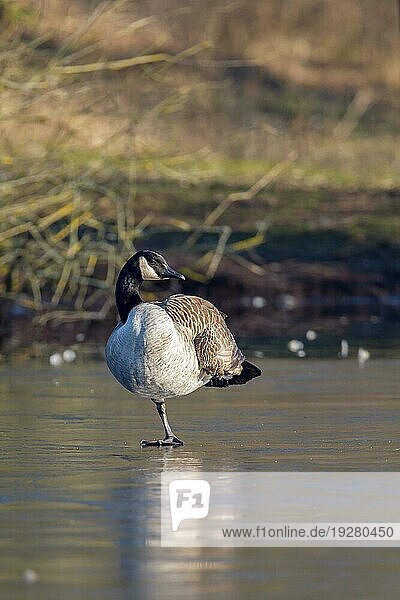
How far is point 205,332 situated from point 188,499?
7.98 feet

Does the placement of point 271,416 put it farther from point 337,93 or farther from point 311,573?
point 337,93

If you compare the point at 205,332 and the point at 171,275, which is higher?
the point at 171,275

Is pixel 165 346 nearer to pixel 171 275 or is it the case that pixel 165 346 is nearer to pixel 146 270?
pixel 171 275

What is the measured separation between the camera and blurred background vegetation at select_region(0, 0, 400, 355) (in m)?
17.1

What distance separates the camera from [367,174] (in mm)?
28094

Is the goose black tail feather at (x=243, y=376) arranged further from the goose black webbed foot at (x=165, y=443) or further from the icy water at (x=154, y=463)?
the goose black webbed foot at (x=165, y=443)

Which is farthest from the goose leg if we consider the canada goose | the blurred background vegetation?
the blurred background vegetation

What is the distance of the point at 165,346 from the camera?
1031 centimetres

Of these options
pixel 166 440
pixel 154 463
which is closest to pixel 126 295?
pixel 166 440

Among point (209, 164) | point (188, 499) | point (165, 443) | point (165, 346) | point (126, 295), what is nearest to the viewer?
point (188, 499)

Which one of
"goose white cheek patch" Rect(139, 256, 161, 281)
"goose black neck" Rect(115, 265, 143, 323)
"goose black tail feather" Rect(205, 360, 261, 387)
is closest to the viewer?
"goose black neck" Rect(115, 265, 143, 323)

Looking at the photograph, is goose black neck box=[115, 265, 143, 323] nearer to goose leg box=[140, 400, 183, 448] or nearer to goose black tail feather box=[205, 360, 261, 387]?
goose leg box=[140, 400, 183, 448]

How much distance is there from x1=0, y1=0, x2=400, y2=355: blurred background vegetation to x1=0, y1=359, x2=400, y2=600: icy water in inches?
107

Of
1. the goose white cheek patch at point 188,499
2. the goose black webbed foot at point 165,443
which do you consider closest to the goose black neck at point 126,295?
the goose black webbed foot at point 165,443
